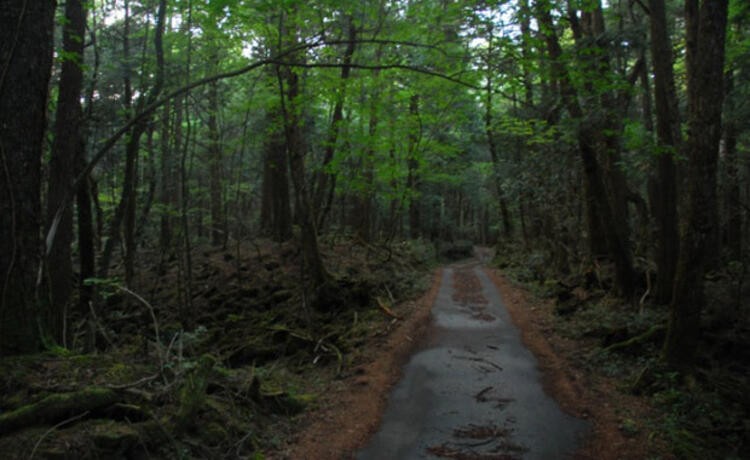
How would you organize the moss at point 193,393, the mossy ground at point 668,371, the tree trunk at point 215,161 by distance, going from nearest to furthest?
the moss at point 193,393
the mossy ground at point 668,371
the tree trunk at point 215,161

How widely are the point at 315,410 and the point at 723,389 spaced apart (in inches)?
240

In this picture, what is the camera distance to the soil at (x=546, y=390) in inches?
231

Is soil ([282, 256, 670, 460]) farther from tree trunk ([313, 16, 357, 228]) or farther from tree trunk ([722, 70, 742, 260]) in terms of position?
tree trunk ([313, 16, 357, 228])

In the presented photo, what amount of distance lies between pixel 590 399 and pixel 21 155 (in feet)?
26.7

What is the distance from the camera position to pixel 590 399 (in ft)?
23.6

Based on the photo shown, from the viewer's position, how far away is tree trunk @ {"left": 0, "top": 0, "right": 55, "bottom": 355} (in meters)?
4.64

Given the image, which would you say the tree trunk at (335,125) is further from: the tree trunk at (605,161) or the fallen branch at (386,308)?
the tree trunk at (605,161)

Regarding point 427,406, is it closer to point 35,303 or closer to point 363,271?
point 35,303

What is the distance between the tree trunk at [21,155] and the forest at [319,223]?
0.8 inches

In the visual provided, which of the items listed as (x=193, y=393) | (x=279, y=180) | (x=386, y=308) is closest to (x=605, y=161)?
(x=386, y=308)

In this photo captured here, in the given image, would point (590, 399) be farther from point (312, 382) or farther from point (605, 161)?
point (605, 161)

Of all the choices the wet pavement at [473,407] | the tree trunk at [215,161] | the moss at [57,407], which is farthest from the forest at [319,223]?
the wet pavement at [473,407]

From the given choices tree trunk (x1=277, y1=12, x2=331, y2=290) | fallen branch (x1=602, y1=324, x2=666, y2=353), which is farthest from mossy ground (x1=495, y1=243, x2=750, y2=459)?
tree trunk (x1=277, y1=12, x2=331, y2=290)

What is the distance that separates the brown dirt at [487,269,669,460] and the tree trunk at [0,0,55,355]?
6.52 m
